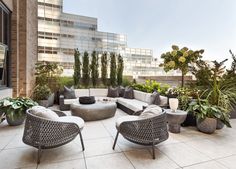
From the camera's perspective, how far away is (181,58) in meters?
4.02

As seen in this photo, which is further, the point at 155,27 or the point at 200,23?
the point at 155,27

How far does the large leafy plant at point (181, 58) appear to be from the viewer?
4.09 meters

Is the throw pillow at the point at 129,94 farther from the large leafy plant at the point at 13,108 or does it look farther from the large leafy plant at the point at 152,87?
the large leafy plant at the point at 13,108

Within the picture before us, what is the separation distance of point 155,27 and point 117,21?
7.52 ft

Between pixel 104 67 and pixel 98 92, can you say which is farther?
pixel 104 67

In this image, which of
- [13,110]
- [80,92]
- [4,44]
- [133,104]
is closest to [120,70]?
[80,92]

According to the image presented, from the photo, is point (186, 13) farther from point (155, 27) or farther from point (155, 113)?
point (155, 113)

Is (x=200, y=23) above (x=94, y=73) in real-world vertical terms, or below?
above

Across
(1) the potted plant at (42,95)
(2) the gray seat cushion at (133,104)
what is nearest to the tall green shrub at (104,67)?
(2) the gray seat cushion at (133,104)

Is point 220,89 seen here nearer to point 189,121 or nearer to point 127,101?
point 189,121

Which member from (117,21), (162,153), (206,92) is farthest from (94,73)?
(162,153)

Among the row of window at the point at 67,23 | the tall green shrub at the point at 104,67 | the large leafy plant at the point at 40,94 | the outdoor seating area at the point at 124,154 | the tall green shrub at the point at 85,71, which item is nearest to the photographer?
the outdoor seating area at the point at 124,154

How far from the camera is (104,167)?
6.40 ft

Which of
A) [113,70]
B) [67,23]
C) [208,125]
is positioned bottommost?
[208,125]
